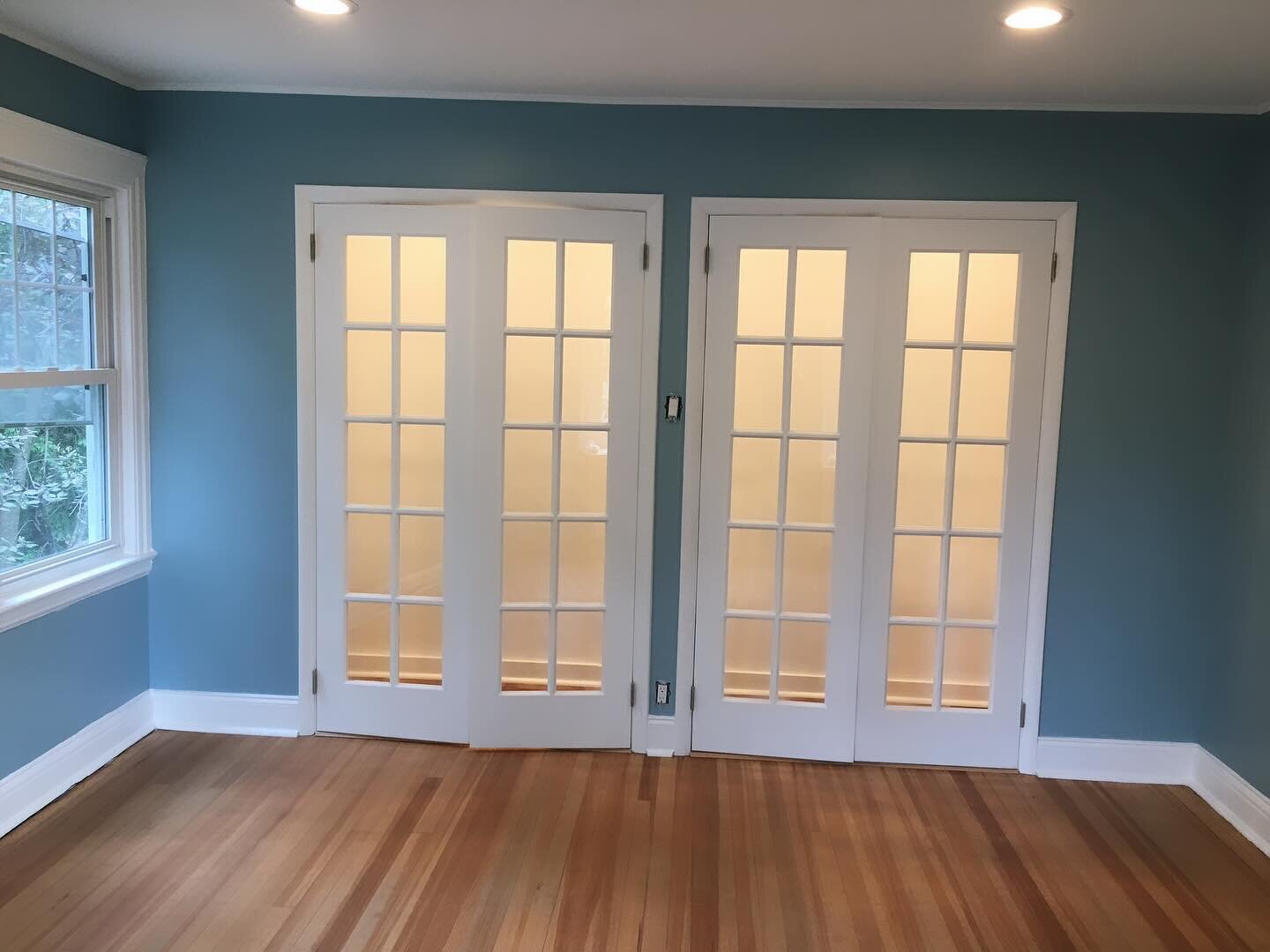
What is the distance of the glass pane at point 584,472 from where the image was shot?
340 cm

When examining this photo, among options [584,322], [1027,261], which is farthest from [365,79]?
[1027,261]

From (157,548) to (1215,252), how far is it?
393 centimetres

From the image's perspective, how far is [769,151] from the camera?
3.26 m

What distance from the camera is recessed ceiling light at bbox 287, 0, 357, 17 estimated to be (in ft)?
7.88

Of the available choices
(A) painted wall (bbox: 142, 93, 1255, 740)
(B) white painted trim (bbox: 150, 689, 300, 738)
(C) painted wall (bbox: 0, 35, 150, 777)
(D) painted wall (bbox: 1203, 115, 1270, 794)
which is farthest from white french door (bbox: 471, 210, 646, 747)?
(D) painted wall (bbox: 1203, 115, 1270, 794)

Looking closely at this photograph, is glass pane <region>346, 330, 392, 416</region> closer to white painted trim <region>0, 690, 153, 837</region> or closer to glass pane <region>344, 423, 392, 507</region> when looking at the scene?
glass pane <region>344, 423, 392, 507</region>

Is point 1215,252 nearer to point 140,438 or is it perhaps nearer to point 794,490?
point 794,490

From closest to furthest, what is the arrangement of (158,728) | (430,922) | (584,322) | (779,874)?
(430,922)
(779,874)
(584,322)
(158,728)

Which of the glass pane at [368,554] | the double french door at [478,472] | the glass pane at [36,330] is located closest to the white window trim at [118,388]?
the glass pane at [36,330]

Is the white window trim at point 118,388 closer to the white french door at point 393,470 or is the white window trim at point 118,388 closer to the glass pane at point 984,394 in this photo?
the white french door at point 393,470

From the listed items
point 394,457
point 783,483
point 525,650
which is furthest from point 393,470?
point 783,483

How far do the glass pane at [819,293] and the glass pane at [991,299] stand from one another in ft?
1.44

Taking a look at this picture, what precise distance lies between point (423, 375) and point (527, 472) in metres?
0.51

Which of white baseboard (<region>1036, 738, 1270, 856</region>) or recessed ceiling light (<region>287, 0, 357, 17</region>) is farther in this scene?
white baseboard (<region>1036, 738, 1270, 856</region>)
